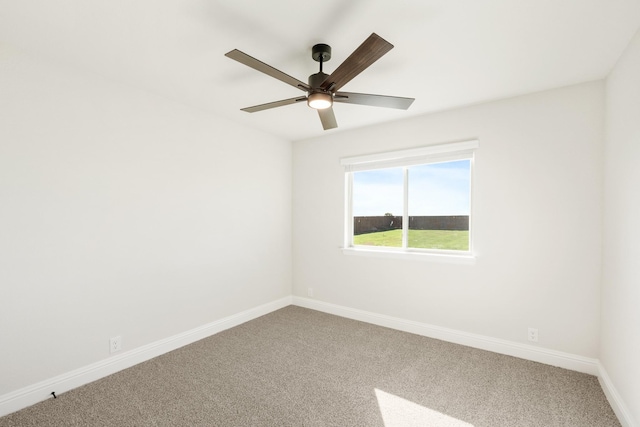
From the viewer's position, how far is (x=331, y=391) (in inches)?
86.1

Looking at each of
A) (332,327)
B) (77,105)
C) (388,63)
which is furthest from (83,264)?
(388,63)

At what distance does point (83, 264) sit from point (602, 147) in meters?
4.13

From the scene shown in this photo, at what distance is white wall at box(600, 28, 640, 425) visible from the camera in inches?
68.9

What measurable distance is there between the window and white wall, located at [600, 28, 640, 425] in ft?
3.29

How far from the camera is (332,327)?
3.43 m

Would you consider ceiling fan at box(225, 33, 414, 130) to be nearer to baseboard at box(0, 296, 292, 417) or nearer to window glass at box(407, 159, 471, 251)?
window glass at box(407, 159, 471, 251)

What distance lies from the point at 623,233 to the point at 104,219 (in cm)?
374

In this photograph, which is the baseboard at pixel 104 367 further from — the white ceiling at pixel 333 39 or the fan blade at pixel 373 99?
the fan blade at pixel 373 99

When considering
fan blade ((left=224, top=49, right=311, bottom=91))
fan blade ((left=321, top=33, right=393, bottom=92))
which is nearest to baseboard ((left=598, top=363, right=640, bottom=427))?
fan blade ((left=321, top=33, right=393, bottom=92))

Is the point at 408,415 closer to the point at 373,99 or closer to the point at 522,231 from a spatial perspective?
the point at 522,231

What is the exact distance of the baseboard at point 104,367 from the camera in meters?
1.98

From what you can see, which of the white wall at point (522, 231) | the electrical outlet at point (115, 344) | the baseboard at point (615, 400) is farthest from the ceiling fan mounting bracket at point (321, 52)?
the baseboard at point (615, 400)

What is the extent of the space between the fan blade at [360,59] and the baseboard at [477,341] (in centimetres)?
261

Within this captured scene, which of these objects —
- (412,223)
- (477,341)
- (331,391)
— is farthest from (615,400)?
(412,223)
